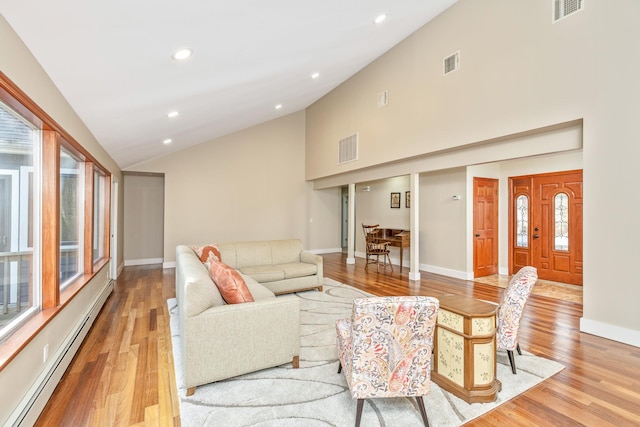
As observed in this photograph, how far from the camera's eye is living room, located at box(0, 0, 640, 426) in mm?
3006

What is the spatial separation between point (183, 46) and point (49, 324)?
2.41 m

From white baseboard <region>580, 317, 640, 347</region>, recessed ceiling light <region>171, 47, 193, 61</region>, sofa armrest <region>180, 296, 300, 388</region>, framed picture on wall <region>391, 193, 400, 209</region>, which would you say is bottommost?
white baseboard <region>580, 317, 640, 347</region>

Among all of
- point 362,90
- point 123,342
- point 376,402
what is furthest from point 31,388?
point 362,90

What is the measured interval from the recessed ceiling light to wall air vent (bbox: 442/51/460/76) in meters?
3.87

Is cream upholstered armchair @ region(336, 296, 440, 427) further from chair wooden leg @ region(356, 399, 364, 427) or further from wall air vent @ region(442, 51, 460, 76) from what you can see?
wall air vent @ region(442, 51, 460, 76)

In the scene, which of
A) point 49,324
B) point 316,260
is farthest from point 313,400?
point 316,260

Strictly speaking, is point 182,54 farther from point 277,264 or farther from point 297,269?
point 277,264

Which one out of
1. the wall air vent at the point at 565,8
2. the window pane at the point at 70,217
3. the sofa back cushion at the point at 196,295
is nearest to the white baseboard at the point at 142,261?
the window pane at the point at 70,217

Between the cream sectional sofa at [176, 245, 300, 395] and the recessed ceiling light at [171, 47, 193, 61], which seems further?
the recessed ceiling light at [171, 47, 193, 61]

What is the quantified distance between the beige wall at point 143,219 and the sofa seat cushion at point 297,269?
14.4ft

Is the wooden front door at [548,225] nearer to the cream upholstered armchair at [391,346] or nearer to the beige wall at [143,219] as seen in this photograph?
the cream upholstered armchair at [391,346]

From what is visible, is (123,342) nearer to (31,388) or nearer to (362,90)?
(31,388)

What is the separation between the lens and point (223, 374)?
2268 millimetres

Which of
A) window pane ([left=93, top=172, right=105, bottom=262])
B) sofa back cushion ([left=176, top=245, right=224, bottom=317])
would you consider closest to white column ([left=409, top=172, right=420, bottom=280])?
sofa back cushion ([left=176, top=245, right=224, bottom=317])
